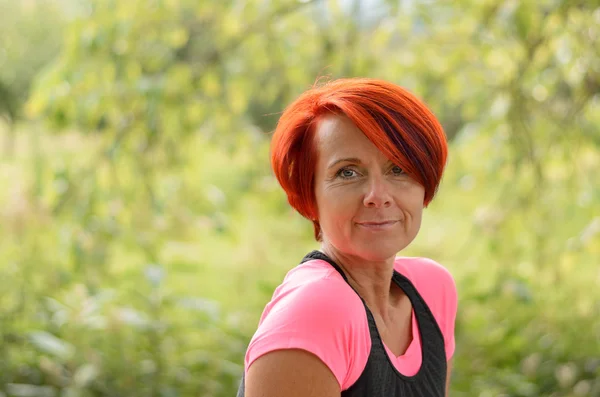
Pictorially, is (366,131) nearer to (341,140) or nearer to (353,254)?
(341,140)

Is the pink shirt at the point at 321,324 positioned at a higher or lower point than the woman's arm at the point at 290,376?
higher

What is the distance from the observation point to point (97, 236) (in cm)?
265

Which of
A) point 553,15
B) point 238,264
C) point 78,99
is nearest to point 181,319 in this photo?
point 238,264

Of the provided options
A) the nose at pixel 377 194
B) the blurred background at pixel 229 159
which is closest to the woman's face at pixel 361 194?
the nose at pixel 377 194

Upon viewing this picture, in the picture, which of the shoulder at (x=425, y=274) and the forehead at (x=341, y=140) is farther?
the shoulder at (x=425, y=274)

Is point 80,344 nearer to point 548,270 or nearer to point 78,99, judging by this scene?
point 78,99

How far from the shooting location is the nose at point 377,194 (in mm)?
996

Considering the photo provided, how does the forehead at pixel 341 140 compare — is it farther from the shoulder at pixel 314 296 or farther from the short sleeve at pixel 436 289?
the short sleeve at pixel 436 289

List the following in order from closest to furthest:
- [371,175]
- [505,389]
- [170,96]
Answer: [371,175] < [170,96] < [505,389]

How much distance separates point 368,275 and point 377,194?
140 mm

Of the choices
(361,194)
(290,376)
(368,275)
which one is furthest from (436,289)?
(290,376)

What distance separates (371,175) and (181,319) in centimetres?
300

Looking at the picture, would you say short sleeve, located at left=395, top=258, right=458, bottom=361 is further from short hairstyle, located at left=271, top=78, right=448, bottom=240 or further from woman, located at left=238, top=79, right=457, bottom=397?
short hairstyle, located at left=271, top=78, right=448, bottom=240

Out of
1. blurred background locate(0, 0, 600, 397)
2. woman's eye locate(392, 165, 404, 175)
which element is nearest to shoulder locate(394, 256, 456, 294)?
woman's eye locate(392, 165, 404, 175)
